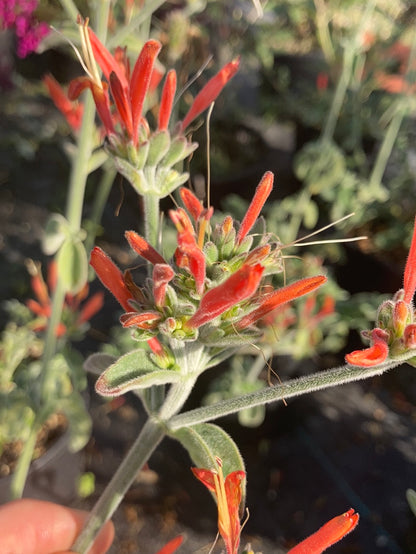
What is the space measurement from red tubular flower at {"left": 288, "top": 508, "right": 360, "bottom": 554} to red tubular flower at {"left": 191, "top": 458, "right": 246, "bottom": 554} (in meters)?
0.04

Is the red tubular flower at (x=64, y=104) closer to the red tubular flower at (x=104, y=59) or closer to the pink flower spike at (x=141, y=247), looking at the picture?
the red tubular flower at (x=104, y=59)

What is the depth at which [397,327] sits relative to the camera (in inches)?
12.4

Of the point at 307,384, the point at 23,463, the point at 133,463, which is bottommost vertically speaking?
the point at 23,463

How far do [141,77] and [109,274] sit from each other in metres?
0.15

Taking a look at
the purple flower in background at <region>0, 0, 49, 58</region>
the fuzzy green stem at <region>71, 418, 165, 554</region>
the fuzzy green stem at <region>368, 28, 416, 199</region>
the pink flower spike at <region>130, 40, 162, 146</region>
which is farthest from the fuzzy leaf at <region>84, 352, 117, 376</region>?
the fuzzy green stem at <region>368, 28, 416, 199</region>

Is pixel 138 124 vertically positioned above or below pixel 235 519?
above

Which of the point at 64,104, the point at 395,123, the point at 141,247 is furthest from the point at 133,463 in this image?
the point at 395,123

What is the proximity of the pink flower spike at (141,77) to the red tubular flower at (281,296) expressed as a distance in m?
0.17

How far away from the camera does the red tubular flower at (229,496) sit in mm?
324

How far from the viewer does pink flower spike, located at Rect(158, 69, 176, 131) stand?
41 centimetres

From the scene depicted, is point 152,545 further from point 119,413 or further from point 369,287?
point 369,287

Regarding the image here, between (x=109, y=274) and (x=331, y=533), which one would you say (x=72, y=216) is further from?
(x=331, y=533)

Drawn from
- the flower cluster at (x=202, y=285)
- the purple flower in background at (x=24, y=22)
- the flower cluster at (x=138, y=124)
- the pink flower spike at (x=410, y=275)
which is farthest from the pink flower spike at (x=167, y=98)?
the purple flower in background at (x=24, y=22)

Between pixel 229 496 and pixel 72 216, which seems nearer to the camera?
pixel 229 496
